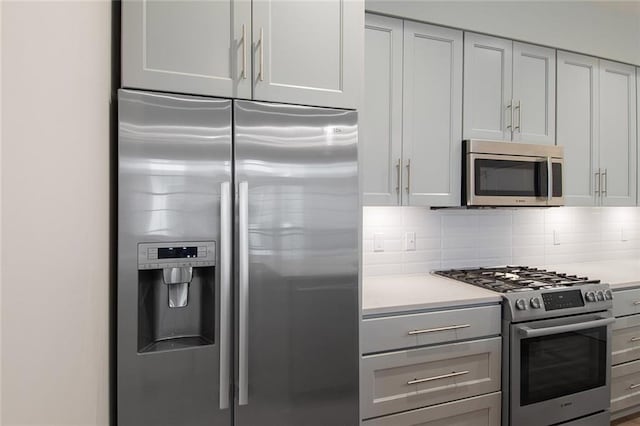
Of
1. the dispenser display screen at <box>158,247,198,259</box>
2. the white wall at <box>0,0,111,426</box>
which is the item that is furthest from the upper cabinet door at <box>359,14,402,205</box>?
the white wall at <box>0,0,111,426</box>

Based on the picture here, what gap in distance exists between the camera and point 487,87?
2.37m

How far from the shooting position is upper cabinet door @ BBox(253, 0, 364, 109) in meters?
1.53

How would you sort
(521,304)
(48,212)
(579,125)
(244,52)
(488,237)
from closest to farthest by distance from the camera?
1. (48,212)
2. (244,52)
3. (521,304)
4. (579,125)
5. (488,237)

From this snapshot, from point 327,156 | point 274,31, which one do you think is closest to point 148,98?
point 274,31

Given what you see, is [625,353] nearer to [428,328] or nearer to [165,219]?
[428,328]

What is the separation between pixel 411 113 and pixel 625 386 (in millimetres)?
2162

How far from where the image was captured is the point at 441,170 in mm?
2266

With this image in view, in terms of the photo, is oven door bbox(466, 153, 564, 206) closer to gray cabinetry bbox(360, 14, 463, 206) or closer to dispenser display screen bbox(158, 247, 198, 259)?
gray cabinetry bbox(360, 14, 463, 206)

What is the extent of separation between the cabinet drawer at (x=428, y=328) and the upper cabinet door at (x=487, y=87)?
104cm

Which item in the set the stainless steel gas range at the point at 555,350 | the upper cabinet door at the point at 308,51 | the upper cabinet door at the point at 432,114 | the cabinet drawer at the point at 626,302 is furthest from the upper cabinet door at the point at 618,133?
the upper cabinet door at the point at 308,51

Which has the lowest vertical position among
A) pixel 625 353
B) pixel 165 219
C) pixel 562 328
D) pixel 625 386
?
pixel 625 386

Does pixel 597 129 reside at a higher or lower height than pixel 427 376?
higher

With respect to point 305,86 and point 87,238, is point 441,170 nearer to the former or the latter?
point 305,86

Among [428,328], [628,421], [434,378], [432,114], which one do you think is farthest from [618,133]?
[434,378]
